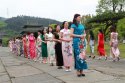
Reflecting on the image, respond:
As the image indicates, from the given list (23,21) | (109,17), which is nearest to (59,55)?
(109,17)

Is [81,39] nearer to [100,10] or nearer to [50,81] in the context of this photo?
[50,81]

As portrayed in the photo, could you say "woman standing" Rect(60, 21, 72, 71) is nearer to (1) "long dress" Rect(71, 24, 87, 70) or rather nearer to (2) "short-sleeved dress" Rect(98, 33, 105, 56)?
(1) "long dress" Rect(71, 24, 87, 70)

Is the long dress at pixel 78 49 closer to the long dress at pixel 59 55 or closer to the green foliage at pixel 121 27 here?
the long dress at pixel 59 55

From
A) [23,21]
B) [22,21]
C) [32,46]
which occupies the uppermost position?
[22,21]

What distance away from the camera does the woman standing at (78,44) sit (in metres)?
11.0

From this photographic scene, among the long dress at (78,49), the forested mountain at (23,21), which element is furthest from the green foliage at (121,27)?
the forested mountain at (23,21)

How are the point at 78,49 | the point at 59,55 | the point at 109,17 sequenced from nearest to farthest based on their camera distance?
the point at 78,49 < the point at 59,55 < the point at 109,17

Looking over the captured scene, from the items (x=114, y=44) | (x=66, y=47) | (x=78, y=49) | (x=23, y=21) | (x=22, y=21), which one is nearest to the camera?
(x=78, y=49)

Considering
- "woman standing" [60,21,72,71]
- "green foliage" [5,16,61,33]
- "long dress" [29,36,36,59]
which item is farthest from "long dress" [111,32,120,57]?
"green foliage" [5,16,61,33]

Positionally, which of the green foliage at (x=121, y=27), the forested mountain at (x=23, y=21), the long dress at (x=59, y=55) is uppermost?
the forested mountain at (x=23, y=21)

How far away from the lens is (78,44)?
436 inches

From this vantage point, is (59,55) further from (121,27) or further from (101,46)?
(121,27)

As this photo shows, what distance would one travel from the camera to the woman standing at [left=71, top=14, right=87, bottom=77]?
1098cm

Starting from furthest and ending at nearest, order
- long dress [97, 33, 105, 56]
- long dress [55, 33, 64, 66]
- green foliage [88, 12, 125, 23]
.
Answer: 1. green foliage [88, 12, 125, 23]
2. long dress [97, 33, 105, 56]
3. long dress [55, 33, 64, 66]
